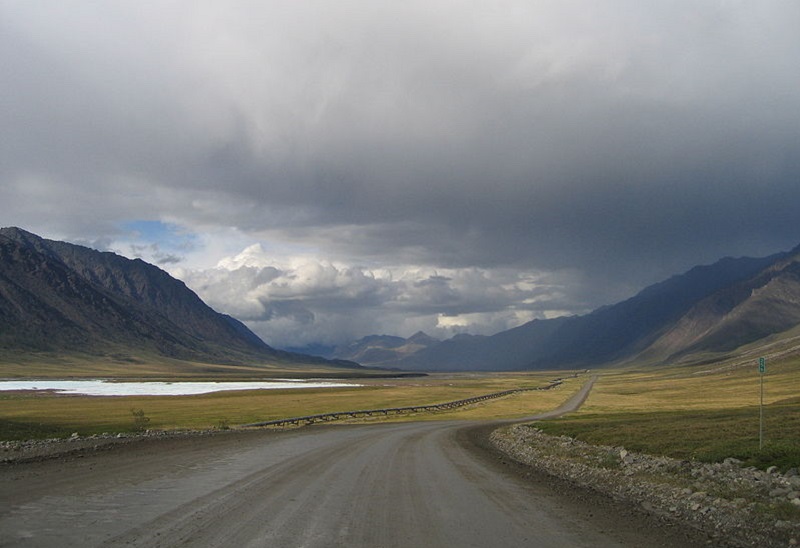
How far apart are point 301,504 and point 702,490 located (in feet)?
41.7

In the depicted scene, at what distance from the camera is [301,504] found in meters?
17.5

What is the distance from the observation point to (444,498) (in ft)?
62.0

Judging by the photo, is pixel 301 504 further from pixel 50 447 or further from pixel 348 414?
pixel 348 414

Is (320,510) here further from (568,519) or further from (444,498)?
(568,519)

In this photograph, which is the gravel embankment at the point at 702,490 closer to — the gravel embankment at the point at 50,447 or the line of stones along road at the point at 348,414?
the gravel embankment at the point at 50,447

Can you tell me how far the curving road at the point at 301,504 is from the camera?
13766 millimetres

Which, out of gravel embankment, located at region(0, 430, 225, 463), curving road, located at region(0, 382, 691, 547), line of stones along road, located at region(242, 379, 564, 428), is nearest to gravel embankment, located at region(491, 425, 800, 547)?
curving road, located at region(0, 382, 691, 547)

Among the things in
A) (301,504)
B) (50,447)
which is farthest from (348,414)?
(301,504)

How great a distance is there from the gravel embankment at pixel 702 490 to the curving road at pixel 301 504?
1509mm

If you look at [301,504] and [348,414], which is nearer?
[301,504]

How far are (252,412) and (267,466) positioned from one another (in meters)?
57.5

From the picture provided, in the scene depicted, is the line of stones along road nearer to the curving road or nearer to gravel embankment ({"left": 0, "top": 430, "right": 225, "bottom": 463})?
gravel embankment ({"left": 0, "top": 430, "right": 225, "bottom": 463})

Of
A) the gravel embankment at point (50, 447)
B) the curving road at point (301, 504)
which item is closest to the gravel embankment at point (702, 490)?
the curving road at point (301, 504)

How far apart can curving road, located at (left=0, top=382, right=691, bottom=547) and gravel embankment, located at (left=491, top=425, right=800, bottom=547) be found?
1509 millimetres
